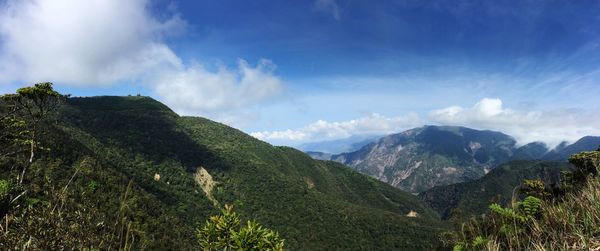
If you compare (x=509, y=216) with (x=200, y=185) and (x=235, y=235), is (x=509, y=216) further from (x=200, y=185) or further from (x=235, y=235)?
(x=200, y=185)

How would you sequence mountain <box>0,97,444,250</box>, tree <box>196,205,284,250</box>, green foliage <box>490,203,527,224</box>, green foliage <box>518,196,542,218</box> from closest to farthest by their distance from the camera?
green foliage <box>490,203,527,224</box>, green foliage <box>518,196,542,218</box>, tree <box>196,205,284,250</box>, mountain <box>0,97,444,250</box>

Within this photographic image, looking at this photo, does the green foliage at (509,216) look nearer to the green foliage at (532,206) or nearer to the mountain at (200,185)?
the green foliage at (532,206)

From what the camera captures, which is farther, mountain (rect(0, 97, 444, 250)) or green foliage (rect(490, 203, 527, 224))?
mountain (rect(0, 97, 444, 250))

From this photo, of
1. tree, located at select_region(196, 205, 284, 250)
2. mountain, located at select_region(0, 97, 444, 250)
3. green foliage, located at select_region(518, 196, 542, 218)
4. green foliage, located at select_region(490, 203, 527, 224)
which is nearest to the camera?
green foliage, located at select_region(490, 203, 527, 224)

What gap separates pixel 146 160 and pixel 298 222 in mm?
66790

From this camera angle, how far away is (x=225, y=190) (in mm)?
164875

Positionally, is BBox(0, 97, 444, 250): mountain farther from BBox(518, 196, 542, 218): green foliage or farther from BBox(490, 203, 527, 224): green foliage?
BBox(490, 203, 527, 224): green foliage

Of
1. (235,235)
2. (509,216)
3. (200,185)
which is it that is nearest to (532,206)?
(509,216)

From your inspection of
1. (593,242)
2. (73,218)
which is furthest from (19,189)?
(593,242)

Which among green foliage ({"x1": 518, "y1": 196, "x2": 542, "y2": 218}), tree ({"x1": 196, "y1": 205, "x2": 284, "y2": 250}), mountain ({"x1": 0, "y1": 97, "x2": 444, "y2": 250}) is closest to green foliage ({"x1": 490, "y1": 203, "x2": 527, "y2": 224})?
green foliage ({"x1": 518, "y1": 196, "x2": 542, "y2": 218})

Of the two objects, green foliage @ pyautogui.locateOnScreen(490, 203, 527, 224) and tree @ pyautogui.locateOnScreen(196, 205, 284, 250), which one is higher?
green foliage @ pyautogui.locateOnScreen(490, 203, 527, 224)

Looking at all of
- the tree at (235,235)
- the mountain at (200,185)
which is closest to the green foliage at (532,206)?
the tree at (235,235)

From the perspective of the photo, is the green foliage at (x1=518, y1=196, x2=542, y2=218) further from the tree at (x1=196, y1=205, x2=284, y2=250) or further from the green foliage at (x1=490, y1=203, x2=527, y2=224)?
the tree at (x1=196, y1=205, x2=284, y2=250)

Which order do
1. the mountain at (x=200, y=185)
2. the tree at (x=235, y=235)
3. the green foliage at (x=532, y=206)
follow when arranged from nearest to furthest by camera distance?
the green foliage at (x=532, y=206)
the tree at (x=235, y=235)
the mountain at (x=200, y=185)
